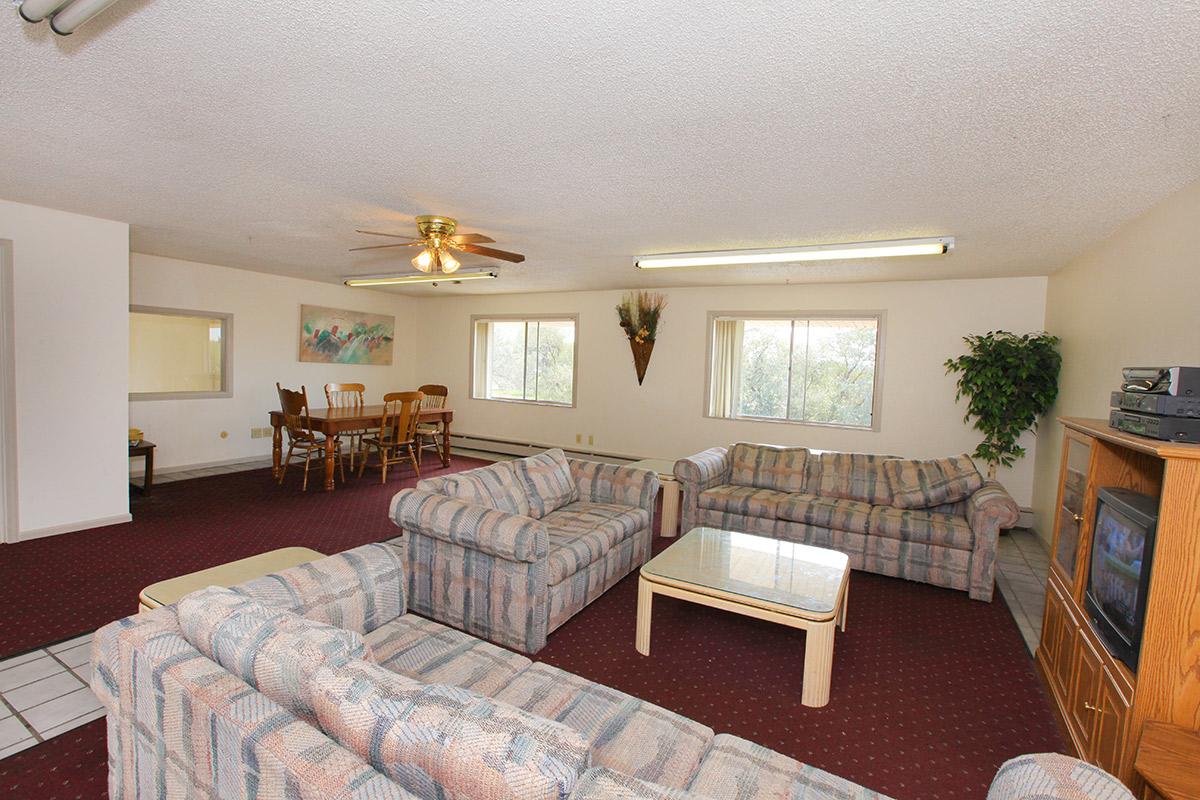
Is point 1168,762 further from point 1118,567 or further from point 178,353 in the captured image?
point 178,353

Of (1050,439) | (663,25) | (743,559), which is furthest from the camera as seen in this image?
(1050,439)

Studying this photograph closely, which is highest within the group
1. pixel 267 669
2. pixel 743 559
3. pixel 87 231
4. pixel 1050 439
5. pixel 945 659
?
pixel 87 231

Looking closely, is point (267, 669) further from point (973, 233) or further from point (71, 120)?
point (973, 233)

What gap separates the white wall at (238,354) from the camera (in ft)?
19.0

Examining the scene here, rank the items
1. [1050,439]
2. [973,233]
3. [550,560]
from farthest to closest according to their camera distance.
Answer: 1. [1050,439]
2. [973,233]
3. [550,560]

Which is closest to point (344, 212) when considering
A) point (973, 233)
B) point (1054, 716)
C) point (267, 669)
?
point (267, 669)

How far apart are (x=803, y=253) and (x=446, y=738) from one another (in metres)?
4.01

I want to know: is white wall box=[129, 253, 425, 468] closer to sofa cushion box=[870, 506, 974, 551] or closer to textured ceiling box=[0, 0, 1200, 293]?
textured ceiling box=[0, 0, 1200, 293]

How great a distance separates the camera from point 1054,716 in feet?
7.58

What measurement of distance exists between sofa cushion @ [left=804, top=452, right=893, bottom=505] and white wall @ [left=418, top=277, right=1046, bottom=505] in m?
1.66

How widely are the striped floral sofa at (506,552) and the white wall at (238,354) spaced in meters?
4.73

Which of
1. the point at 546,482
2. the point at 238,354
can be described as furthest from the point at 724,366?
the point at 238,354

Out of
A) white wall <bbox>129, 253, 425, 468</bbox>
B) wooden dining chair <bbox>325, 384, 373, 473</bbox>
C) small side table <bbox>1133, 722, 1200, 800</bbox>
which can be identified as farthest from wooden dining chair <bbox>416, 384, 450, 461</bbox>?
small side table <bbox>1133, 722, 1200, 800</bbox>

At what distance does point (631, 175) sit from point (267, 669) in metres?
2.45
